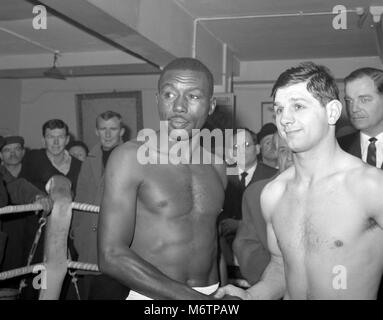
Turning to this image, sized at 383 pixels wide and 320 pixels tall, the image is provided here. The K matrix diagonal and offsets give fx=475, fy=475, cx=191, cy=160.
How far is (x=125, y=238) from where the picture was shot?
1708mm

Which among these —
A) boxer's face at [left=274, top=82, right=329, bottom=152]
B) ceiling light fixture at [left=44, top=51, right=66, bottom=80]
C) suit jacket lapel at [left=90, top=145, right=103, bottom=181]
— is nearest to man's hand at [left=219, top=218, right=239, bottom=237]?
suit jacket lapel at [left=90, top=145, right=103, bottom=181]

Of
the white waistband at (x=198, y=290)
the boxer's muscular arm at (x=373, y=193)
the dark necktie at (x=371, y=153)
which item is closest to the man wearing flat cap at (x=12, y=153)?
the white waistband at (x=198, y=290)

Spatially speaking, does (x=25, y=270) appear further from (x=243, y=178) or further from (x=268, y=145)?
(x=268, y=145)

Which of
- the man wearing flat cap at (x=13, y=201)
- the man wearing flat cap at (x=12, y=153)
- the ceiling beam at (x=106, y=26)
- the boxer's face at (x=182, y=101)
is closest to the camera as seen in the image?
the boxer's face at (x=182, y=101)

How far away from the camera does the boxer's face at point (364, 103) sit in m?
2.69

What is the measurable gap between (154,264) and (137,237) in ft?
0.39

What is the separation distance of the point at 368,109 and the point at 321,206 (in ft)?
4.26

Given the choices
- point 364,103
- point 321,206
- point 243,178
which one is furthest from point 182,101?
point 243,178

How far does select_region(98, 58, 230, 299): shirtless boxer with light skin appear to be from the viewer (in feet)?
5.44

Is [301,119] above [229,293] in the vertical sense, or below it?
above

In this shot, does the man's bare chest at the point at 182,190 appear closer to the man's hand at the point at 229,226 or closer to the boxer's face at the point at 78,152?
the man's hand at the point at 229,226

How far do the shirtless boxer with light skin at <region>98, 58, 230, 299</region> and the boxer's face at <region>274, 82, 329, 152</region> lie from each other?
1.25 ft

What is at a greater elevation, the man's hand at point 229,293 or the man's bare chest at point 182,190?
the man's bare chest at point 182,190

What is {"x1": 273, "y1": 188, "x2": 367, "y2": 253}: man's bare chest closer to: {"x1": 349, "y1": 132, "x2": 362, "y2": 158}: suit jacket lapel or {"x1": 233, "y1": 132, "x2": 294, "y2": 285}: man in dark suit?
{"x1": 233, "y1": 132, "x2": 294, "y2": 285}: man in dark suit
